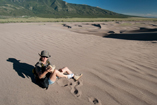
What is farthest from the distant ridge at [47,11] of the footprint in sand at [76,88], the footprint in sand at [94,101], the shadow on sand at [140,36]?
the footprint in sand at [94,101]

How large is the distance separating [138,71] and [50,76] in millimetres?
2402

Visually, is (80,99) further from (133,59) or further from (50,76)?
(133,59)

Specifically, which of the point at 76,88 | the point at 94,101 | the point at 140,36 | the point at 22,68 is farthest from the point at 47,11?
the point at 94,101

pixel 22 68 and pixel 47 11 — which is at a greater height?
pixel 47 11

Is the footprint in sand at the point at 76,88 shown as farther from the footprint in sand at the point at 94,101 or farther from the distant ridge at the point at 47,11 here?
the distant ridge at the point at 47,11

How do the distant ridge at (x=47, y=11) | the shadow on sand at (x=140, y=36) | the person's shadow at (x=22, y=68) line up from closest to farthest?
the person's shadow at (x=22, y=68)
the shadow on sand at (x=140, y=36)
the distant ridge at (x=47, y=11)

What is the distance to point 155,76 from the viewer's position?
3.00 m

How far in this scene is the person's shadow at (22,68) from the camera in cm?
299

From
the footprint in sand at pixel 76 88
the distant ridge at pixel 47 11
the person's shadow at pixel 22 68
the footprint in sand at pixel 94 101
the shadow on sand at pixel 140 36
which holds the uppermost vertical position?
the distant ridge at pixel 47 11

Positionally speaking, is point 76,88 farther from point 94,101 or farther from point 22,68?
point 22,68

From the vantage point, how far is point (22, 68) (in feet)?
11.1

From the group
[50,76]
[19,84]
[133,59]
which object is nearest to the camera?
[50,76]

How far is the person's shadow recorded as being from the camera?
2.99 meters

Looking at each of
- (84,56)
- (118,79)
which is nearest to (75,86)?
(118,79)
